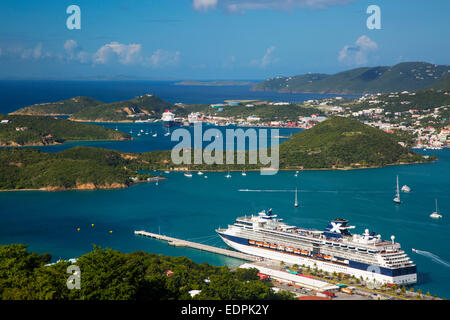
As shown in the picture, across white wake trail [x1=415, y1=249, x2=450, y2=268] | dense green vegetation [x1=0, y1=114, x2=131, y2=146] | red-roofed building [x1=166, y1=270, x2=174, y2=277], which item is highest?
dense green vegetation [x1=0, y1=114, x2=131, y2=146]

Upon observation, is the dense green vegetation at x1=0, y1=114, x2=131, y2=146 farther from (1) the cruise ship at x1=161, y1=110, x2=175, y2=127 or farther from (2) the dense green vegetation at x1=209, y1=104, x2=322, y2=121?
(2) the dense green vegetation at x1=209, y1=104, x2=322, y2=121

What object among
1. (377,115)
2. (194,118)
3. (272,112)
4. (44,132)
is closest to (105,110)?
(194,118)

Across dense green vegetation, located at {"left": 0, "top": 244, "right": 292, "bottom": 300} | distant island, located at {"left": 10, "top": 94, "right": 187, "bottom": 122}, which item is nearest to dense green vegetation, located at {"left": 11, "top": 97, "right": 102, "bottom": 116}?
distant island, located at {"left": 10, "top": 94, "right": 187, "bottom": 122}

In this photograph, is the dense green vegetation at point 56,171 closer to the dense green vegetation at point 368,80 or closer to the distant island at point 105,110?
the distant island at point 105,110

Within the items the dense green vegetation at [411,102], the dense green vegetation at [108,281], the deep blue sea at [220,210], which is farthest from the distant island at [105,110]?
the dense green vegetation at [108,281]

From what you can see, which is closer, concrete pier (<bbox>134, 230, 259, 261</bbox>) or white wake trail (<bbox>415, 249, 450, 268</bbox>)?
white wake trail (<bbox>415, 249, 450, 268</bbox>)

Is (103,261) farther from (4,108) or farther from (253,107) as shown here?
(4,108)
